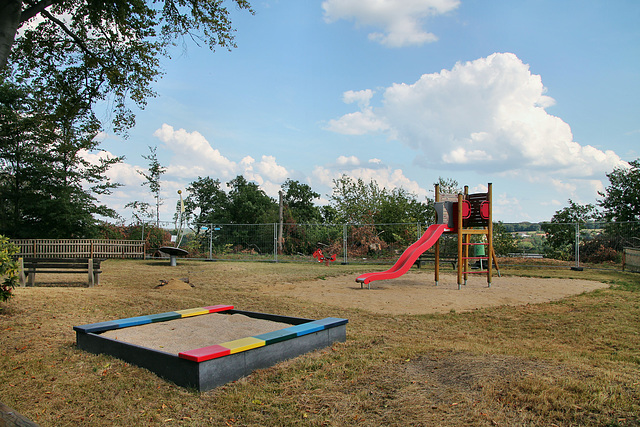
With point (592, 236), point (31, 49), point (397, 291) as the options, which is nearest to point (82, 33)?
point (31, 49)

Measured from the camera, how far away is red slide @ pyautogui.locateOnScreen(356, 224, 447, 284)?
418 inches

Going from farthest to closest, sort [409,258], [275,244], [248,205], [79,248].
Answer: [248,205] < [275,244] < [79,248] < [409,258]

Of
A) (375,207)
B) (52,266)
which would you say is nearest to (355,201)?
(375,207)

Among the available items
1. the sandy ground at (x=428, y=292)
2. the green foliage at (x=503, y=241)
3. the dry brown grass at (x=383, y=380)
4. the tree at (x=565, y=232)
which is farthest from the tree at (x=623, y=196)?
the dry brown grass at (x=383, y=380)

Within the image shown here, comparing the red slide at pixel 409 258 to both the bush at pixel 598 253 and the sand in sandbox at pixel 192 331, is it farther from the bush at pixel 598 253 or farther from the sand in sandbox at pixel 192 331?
the bush at pixel 598 253

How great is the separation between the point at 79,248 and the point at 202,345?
650 inches

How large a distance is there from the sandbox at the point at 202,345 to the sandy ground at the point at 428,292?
2884 mm

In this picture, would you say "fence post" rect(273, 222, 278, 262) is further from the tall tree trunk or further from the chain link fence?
the tall tree trunk

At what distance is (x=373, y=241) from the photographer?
20391 mm

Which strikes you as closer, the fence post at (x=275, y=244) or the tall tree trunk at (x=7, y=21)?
the tall tree trunk at (x=7, y=21)

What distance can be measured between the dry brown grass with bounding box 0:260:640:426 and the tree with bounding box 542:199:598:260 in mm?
13300

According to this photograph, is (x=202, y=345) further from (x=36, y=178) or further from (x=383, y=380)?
(x=36, y=178)

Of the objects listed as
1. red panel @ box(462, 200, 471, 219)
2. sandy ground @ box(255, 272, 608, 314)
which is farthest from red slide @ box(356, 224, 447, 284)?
red panel @ box(462, 200, 471, 219)

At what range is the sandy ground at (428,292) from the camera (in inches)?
316
